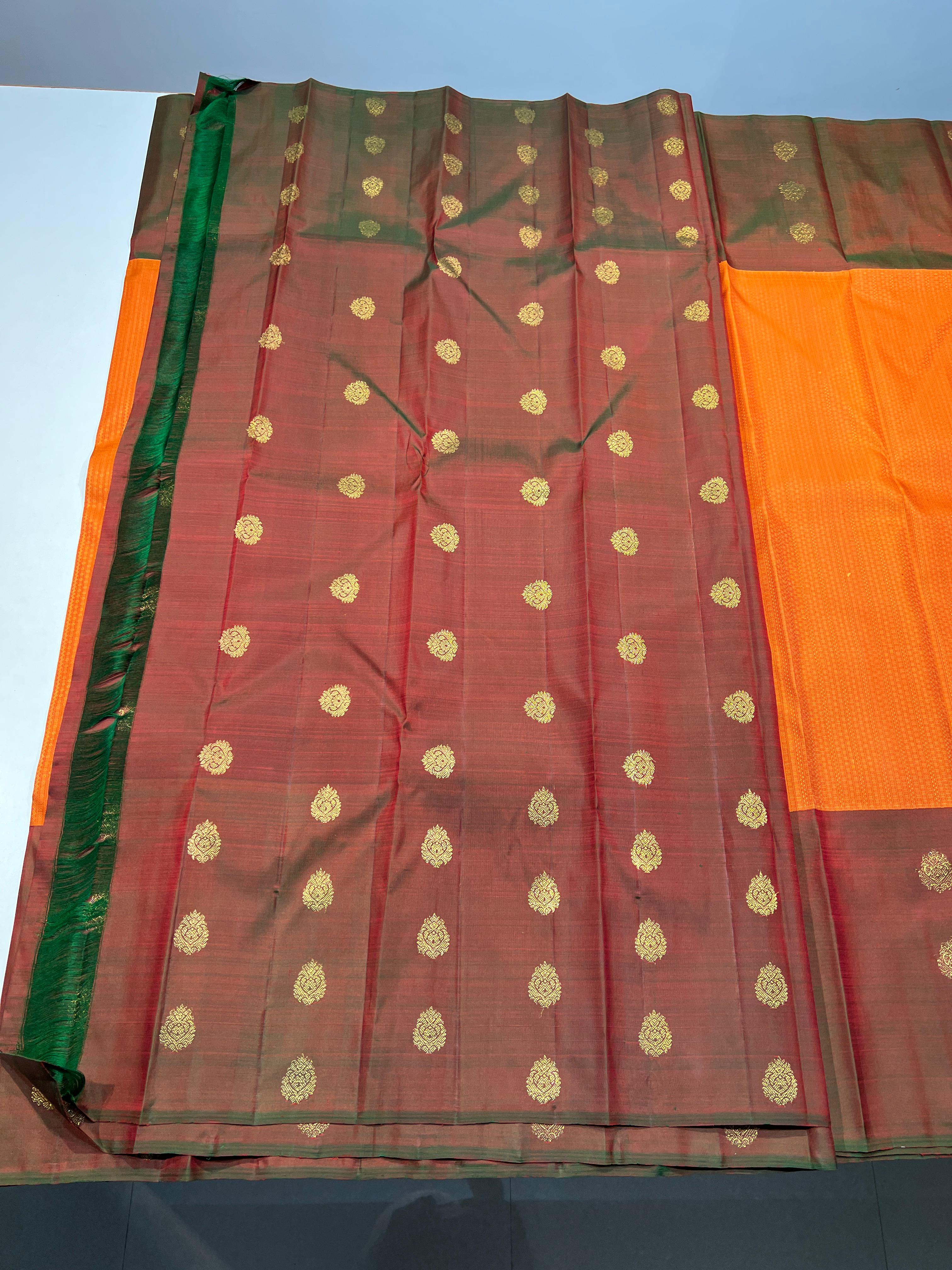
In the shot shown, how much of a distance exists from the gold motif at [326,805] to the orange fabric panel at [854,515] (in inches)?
29.7

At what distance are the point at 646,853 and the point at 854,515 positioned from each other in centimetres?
78

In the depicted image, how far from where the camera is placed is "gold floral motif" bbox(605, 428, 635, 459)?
65.1 inches

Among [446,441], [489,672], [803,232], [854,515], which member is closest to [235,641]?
[489,672]

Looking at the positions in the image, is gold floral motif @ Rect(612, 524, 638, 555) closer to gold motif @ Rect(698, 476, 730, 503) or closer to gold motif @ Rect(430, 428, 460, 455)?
gold motif @ Rect(698, 476, 730, 503)

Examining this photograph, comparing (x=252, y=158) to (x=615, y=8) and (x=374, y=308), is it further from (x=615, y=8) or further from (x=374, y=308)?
(x=615, y=8)

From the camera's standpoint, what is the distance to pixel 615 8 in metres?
2.08

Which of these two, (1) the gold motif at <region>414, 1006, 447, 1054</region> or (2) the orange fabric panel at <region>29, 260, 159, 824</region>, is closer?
(1) the gold motif at <region>414, 1006, 447, 1054</region>

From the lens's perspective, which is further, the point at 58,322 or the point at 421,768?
the point at 58,322

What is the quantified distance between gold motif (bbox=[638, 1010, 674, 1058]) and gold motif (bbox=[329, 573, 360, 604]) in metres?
0.82

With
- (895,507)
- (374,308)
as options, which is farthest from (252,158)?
(895,507)

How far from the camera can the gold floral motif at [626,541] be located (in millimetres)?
1577

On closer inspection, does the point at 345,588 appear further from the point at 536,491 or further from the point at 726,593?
the point at 726,593

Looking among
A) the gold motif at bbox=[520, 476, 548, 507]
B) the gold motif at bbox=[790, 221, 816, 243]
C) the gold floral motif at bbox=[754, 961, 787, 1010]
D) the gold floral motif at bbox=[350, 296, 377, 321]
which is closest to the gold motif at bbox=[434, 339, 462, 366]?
the gold floral motif at bbox=[350, 296, 377, 321]

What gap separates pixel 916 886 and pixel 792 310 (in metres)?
1.17
